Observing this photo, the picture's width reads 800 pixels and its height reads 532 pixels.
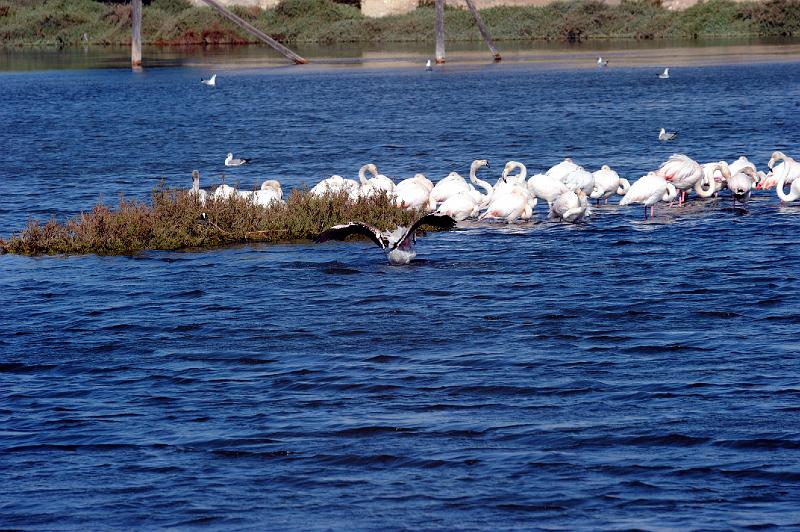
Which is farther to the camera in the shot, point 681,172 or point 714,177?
point 714,177

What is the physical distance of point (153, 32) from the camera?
4402 inches

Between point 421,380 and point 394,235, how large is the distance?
17.9 feet

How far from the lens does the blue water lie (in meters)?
10.0

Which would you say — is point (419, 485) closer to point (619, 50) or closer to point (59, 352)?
point (59, 352)

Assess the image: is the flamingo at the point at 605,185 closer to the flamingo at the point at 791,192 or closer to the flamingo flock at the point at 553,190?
the flamingo flock at the point at 553,190

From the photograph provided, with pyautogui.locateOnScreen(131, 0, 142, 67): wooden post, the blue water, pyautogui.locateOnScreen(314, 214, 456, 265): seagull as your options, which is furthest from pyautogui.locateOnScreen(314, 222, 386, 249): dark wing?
pyautogui.locateOnScreen(131, 0, 142, 67): wooden post

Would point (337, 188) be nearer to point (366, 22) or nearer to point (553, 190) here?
point (553, 190)

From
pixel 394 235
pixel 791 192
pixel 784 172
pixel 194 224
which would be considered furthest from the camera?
pixel 784 172

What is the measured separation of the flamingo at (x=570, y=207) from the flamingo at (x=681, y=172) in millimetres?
1787

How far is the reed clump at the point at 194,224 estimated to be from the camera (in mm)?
19719

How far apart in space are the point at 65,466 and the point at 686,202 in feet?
49.4

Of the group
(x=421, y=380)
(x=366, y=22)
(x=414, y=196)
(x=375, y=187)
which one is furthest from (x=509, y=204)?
(x=366, y=22)

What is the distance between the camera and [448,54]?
3319 inches

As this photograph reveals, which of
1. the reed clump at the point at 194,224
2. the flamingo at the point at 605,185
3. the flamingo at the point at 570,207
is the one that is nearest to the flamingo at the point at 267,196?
the reed clump at the point at 194,224
